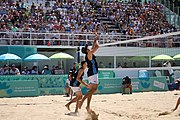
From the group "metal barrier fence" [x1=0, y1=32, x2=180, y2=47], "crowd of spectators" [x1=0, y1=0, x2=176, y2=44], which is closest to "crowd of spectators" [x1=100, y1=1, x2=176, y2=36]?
"crowd of spectators" [x1=0, y1=0, x2=176, y2=44]

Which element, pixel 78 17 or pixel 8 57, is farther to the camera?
pixel 78 17

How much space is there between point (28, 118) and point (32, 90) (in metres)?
8.92

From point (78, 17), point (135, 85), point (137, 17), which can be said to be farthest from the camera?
point (137, 17)

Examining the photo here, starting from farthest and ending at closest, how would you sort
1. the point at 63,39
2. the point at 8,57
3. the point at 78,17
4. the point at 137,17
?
1. the point at 137,17
2. the point at 78,17
3. the point at 63,39
4. the point at 8,57

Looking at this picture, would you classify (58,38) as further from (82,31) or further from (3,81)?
(3,81)

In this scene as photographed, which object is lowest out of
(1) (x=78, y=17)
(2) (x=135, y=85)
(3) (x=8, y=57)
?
(2) (x=135, y=85)

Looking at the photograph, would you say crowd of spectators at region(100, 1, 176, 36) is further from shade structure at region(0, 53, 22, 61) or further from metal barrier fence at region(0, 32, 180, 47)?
shade structure at region(0, 53, 22, 61)

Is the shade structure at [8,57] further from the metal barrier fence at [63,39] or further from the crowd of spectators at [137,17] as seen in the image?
the crowd of spectators at [137,17]

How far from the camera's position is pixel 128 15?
32594 millimetres

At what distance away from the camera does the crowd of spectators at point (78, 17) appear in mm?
25844

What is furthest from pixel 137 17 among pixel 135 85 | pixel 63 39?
Answer: pixel 135 85

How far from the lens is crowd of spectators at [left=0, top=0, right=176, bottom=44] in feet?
84.8

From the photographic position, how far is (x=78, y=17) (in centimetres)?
2923

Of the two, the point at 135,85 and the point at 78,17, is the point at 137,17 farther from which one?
the point at 135,85
